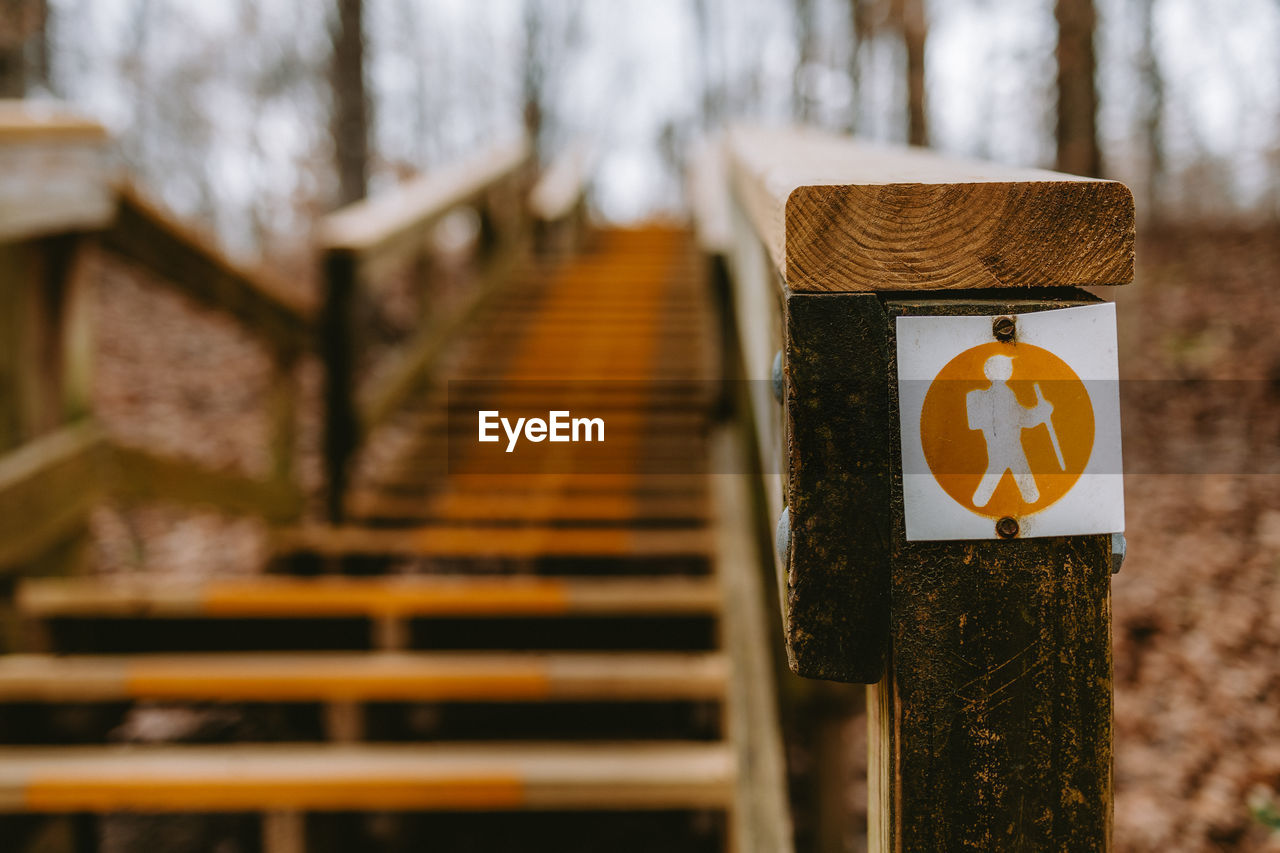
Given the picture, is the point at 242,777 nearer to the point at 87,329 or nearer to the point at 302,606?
the point at 302,606

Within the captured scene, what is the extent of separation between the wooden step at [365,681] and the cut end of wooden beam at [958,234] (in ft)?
5.09

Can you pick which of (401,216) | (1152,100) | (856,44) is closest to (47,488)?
(401,216)

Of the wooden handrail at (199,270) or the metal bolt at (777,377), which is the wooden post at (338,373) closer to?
the wooden handrail at (199,270)

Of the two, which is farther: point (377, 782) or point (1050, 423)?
point (377, 782)

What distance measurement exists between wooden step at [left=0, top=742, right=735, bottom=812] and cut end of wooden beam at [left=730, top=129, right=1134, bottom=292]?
1.42 m

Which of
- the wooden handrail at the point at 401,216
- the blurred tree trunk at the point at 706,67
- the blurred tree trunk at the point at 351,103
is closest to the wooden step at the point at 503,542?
the wooden handrail at the point at 401,216

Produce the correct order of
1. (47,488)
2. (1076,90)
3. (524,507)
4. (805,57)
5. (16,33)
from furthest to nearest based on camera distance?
(805,57) < (16,33) < (1076,90) < (524,507) < (47,488)

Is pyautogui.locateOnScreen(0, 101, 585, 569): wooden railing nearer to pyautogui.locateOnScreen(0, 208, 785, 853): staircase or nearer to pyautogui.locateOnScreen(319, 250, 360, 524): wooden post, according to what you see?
pyautogui.locateOnScreen(319, 250, 360, 524): wooden post

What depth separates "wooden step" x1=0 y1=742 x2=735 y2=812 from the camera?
177cm

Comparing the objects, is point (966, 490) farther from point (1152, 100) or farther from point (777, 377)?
point (1152, 100)

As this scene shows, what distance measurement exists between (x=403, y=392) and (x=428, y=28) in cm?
2093

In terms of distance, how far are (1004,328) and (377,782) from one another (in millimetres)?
1675

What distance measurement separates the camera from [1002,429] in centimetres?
63

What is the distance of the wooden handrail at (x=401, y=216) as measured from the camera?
3029 millimetres
